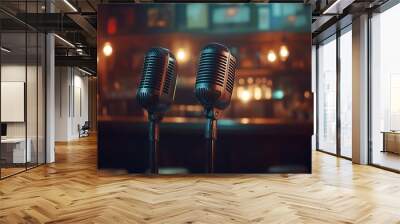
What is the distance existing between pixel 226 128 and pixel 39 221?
9.47ft

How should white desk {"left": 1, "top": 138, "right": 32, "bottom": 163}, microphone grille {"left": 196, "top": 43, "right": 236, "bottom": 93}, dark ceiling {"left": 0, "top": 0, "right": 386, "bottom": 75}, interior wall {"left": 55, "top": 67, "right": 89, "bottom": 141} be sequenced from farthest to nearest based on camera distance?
interior wall {"left": 55, "top": 67, "right": 89, "bottom": 141} → white desk {"left": 1, "top": 138, "right": 32, "bottom": 163} → dark ceiling {"left": 0, "top": 0, "right": 386, "bottom": 75} → microphone grille {"left": 196, "top": 43, "right": 236, "bottom": 93}

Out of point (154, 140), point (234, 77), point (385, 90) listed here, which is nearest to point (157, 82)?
point (154, 140)

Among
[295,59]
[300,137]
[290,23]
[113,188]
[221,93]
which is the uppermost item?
[290,23]

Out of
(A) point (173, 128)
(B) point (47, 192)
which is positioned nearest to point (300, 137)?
(A) point (173, 128)

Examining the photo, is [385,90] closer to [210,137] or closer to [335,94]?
[335,94]

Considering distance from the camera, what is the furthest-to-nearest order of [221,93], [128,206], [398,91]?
[398,91] < [221,93] < [128,206]

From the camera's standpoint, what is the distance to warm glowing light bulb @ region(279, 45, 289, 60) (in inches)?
213

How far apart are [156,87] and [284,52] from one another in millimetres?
1974

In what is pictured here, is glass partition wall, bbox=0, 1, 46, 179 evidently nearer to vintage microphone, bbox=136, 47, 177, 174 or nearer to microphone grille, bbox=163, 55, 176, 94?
vintage microphone, bbox=136, 47, 177, 174

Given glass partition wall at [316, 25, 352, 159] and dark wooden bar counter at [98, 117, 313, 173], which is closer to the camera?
dark wooden bar counter at [98, 117, 313, 173]

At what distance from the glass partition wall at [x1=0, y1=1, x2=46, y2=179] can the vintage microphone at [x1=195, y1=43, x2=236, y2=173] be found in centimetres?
326

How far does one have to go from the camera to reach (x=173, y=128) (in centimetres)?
540

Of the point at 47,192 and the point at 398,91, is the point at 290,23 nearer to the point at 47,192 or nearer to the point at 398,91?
the point at 398,91

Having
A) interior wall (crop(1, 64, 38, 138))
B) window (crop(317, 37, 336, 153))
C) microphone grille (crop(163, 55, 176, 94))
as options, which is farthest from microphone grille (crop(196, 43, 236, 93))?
window (crop(317, 37, 336, 153))
